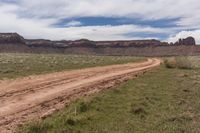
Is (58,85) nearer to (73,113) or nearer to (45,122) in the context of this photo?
(73,113)

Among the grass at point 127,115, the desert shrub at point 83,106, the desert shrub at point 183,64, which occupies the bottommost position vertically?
the desert shrub at point 183,64

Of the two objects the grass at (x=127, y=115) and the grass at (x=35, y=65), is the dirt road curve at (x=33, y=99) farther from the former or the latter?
the grass at (x=35, y=65)

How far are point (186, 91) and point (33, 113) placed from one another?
9852mm

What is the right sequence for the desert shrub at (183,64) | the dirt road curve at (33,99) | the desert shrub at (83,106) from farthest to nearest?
the desert shrub at (183,64) < the desert shrub at (83,106) < the dirt road curve at (33,99)

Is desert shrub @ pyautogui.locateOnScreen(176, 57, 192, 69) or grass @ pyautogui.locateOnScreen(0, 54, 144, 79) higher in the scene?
grass @ pyautogui.locateOnScreen(0, 54, 144, 79)

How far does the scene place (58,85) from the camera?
63.3 feet

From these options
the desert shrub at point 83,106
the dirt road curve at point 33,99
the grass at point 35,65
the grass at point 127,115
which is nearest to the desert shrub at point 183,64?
the grass at point 35,65

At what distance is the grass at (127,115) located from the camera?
1046 centimetres

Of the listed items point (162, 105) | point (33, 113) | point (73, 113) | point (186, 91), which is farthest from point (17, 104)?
point (186, 91)

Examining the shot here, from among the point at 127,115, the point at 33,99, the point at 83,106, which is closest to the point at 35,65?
the point at 33,99

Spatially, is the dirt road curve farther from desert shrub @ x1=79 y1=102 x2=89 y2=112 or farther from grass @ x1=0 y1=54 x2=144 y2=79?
grass @ x1=0 y1=54 x2=144 y2=79

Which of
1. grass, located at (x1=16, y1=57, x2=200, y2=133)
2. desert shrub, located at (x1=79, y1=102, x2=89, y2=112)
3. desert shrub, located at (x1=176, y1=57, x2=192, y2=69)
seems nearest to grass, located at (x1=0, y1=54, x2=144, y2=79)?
desert shrub, located at (x1=176, y1=57, x2=192, y2=69)

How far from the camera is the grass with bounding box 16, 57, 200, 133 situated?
10.5m

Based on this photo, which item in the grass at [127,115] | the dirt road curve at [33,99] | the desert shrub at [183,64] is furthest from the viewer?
the desert shrub at [183,64]
